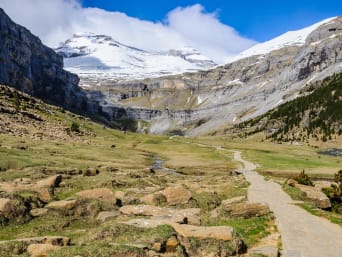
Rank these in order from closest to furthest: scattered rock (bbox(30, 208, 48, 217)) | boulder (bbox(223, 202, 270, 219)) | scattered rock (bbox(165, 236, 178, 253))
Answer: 1. scattered rock (bbox(165, 236, 178, 253))
2. scattered rock (bbox(30, 208, 48, 217))
3. boulder (bbox(223, 202, 270, 219))

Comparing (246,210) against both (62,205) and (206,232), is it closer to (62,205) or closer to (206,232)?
(206,232)

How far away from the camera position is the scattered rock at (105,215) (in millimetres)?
26953

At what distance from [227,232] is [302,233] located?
6839 millimetres

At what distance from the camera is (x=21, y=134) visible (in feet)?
292

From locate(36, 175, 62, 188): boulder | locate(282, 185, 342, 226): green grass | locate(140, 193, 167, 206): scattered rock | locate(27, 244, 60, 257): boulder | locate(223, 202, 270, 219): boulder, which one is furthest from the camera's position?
locate(36, 175, 62, 188): boulder

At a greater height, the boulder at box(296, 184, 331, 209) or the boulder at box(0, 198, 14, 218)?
the boulder at box(0, 198, 14, 218)

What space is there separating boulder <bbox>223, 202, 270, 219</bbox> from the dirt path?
1221mm

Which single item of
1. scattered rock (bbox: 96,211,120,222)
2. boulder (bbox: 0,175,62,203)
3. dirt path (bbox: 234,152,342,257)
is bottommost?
dirt path (bbox: 234,152,342,257)

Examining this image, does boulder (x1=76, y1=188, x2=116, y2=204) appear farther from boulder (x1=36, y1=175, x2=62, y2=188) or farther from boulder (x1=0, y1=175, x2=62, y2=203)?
boulder (x1=36, y1=175, x2=62, y2=188)

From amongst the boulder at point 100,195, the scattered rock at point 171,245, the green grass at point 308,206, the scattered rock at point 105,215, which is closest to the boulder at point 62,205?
the boulder at point 100,195

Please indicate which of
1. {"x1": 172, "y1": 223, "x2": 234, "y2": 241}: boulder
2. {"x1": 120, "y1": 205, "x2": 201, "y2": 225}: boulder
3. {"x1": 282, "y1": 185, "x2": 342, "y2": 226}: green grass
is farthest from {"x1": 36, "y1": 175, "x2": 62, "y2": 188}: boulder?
{"x1": 282, "y1": 185, "x2": 342, "y2": 226}: green grass

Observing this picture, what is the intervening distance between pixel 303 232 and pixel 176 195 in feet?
40.0

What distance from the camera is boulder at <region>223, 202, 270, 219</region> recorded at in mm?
28625

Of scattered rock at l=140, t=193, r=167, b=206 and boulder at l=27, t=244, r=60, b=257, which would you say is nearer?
boulder at l=27, t=244, r=60, b=257
